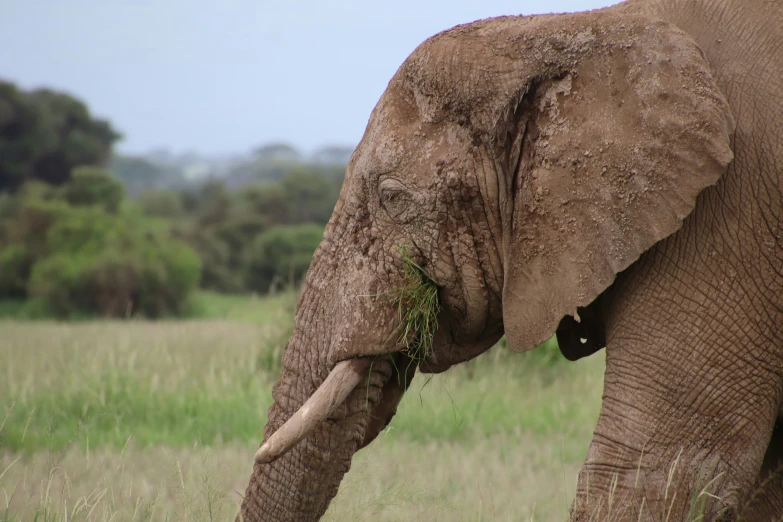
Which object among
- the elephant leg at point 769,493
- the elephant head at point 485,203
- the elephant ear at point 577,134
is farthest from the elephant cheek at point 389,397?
the elephant leg at point 769,493

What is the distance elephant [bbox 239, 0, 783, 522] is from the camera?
319 centimetres

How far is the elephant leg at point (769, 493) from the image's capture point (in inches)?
164

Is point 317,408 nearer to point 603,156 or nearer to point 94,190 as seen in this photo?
point 603,156

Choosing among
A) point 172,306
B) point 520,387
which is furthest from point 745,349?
point 172,306

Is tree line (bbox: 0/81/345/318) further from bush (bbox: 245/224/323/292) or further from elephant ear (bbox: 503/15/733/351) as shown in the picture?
elephant ear (bbox: 503/15/733/351)

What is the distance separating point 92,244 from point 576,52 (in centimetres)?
2290

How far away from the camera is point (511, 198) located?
3.52 metres

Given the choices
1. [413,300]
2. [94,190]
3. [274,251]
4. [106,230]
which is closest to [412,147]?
[413,300]

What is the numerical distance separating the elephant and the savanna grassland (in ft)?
2.30

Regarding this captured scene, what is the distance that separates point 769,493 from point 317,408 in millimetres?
2242

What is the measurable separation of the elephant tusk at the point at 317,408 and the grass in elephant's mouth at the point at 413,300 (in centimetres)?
22

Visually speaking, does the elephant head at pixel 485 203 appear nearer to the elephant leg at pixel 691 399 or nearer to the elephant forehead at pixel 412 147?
the elephant forehead at pixel 412 147

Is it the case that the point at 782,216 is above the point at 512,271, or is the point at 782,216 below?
above

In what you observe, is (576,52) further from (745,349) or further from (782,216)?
(745,349)
